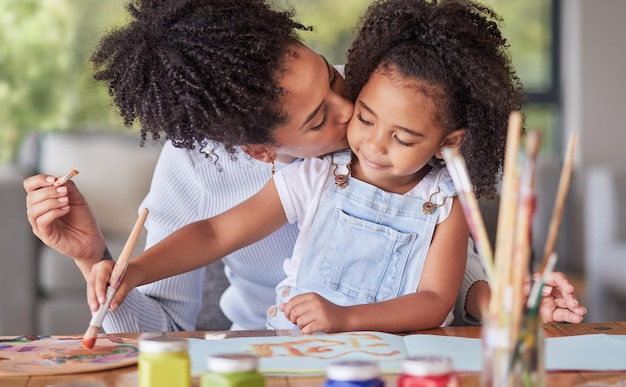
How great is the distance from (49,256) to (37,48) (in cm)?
180

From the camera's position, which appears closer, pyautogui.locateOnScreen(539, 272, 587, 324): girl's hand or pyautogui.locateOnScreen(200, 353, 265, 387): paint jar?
pyautogui.locateOnScreen(200, 353, 265, 387): paint jar

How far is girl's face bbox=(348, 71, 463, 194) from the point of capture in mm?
1416

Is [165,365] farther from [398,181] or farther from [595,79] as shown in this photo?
[595,79]

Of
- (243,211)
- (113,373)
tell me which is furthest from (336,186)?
(113,373)

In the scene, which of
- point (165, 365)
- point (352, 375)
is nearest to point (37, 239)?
point (165, 365)

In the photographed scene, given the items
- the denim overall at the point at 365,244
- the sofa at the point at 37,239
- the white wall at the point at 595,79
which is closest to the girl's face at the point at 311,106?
the denim overall at the point at 365,244

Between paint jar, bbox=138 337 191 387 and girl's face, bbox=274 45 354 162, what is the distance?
24.2 inches

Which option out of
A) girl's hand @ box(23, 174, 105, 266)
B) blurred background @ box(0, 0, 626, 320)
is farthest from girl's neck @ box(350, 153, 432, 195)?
blurred background @ box(0, 0, 626, 320)

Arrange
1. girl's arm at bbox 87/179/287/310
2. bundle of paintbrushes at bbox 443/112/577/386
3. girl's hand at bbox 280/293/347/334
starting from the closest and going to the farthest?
bundle of paintbrushes at bbox 443/112/577/386, girl's hand at bbox 280/293/347/334, girl's arm at bbox 87/179/287/310

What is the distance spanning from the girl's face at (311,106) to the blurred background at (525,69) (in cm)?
322

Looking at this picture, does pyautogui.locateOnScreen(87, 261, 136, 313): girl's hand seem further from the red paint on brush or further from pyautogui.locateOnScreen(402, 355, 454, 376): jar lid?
pyautogui.locateOnScreen(402, 355, 454, 376): jar lid

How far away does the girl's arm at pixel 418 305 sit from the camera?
50.1 inches

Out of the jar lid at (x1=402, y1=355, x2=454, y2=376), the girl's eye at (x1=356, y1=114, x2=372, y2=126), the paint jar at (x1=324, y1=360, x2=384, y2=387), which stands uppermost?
the girl's eye at (x1=356, y1=114, x2=372, y2=126)

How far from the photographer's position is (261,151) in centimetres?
156
